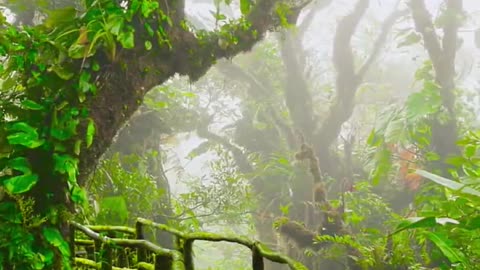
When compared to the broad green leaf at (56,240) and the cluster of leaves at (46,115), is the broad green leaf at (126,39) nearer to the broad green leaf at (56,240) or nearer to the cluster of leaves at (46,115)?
the cluster of leaves at (46,115)

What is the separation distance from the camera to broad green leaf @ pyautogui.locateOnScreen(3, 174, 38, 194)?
186cm

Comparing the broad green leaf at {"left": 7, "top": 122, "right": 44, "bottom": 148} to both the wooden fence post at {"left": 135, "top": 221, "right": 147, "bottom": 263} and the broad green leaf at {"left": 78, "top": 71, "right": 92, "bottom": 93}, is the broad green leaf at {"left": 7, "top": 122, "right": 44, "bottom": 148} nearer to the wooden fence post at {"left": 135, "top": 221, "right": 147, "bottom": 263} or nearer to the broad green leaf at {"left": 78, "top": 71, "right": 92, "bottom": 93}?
the broad green leaf at {"left": 78, "top": 71, "right": 92, "bottom": 93}

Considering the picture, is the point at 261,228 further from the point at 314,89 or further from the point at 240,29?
the point at 240,29

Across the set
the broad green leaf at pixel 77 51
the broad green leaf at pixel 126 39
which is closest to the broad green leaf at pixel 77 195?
the broad green leaf at pixel 77 51

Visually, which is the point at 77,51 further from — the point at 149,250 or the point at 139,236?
the point at 149,250

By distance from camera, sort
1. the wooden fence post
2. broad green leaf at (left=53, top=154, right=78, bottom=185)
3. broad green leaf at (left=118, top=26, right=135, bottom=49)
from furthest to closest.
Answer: broad green leaf at (left=118, top=26, right=135, bottom=49) → broad green leaf at (left=53, top=154, right=78, bottom=185) → the wooden fence post

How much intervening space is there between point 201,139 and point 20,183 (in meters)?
9.70

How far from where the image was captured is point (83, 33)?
7.50 feet

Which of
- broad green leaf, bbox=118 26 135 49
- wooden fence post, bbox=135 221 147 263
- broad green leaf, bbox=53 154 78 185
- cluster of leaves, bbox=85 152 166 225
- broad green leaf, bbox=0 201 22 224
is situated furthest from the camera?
cluster of leaves, bbox=85 152 166 225

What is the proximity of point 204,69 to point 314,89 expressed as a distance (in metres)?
9.74

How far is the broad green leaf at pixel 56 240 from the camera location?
74.4 inches

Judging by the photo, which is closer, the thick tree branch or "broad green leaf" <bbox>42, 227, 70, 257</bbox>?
"broad green leaf" <bbox>42, 227, 70, 257</bbox>

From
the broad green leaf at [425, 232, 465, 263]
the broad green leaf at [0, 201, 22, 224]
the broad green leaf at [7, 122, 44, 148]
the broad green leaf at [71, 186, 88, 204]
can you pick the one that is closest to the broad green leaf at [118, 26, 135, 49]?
the broad green leaf at [7, 122, 44, 148]

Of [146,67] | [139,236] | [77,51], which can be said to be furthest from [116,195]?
[139,236]
